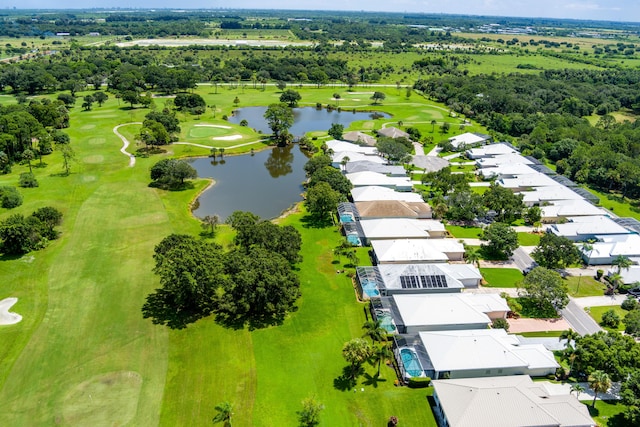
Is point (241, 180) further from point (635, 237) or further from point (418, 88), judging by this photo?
point (418, 88)

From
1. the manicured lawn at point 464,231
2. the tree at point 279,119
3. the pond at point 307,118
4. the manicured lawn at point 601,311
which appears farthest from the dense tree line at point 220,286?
the pond at point 307,118

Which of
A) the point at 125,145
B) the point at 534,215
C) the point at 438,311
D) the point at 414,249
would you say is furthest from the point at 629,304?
the point at 125,145

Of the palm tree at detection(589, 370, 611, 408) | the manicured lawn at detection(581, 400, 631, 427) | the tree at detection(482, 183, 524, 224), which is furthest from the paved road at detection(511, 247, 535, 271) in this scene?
the palm tree at detection(589, 370, 611, 408)

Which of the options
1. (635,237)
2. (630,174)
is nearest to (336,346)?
(635,237)

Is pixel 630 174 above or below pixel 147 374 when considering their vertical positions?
above

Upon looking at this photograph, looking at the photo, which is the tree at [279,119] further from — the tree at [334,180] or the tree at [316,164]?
the tree at [334,180]

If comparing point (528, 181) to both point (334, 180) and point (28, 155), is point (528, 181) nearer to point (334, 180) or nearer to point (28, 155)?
point (334, 180)
